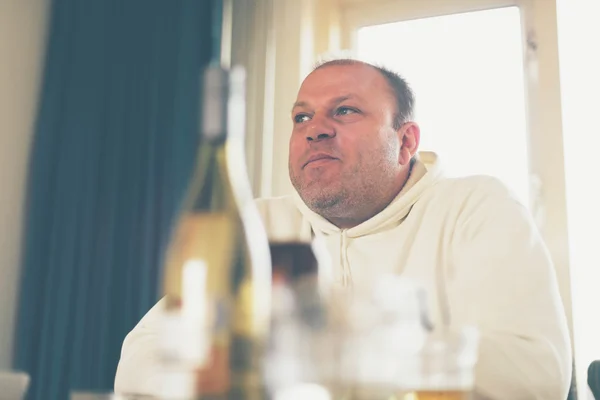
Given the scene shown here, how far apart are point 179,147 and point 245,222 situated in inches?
77.6

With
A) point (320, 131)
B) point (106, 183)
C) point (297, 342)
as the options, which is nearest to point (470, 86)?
point (320, 131)

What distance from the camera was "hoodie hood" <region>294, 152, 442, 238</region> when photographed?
→ 4.98 feet

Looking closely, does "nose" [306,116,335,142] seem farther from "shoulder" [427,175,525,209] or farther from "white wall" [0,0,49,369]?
"white wall" [0,0,49,369]

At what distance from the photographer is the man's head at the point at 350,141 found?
1.55 meters

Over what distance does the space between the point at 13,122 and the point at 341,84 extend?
1.80 meters

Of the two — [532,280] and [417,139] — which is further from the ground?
[417,139]

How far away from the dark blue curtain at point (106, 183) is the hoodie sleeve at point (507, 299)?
56.5 inches

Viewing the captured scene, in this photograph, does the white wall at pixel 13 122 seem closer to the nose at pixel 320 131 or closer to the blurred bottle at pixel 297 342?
the nose at pixel 320 131

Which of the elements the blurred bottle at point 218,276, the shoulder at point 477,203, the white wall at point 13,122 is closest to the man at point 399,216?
the shoulder at point 477,203

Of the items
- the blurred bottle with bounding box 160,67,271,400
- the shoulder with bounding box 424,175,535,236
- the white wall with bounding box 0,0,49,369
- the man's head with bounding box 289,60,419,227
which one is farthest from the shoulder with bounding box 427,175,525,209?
the white wall with bounding box 0,0,49,369

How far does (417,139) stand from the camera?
69.5 inches

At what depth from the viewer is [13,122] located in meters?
2.79

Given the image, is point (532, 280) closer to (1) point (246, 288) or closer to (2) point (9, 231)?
(1) point (246, 288)

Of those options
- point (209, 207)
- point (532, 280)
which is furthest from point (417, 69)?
point (209, 207)
